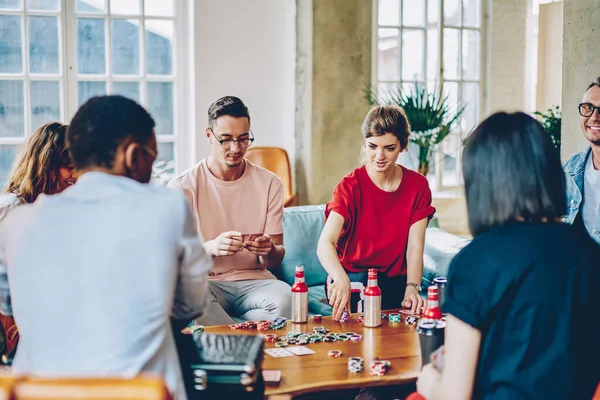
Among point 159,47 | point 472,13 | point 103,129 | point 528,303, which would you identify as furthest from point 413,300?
point 472,13

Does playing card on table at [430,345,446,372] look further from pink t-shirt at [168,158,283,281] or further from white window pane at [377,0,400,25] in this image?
white window pane at [377,0,400,25]

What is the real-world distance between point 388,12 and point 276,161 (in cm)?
185

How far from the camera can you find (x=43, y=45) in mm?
6129

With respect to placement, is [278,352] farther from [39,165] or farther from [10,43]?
[10,43]

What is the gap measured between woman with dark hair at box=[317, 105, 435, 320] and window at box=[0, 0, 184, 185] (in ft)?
10.6

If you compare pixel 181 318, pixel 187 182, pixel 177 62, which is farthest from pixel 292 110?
pixel 181 318

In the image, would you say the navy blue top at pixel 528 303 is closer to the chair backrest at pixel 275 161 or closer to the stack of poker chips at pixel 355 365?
the stack of poker chips at pixel 355 365

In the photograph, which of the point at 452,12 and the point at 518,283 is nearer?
the point at 518,283

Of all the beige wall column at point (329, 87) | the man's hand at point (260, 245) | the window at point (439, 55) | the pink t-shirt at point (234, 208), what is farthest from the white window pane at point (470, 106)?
the man's hand at point (260, 245)

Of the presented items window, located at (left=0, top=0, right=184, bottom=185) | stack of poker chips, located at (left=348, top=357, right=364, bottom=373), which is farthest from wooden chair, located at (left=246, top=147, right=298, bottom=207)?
stack of poker chips, located at (left=348, top=357, right=364, bottom=373)

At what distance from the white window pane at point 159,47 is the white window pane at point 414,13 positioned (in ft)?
7.05

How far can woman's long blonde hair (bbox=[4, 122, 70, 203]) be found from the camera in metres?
2.95

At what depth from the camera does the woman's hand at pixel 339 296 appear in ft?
10.2

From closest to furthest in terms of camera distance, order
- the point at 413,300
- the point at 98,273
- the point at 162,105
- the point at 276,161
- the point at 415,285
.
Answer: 1. the point at 98,273
2. the point at 413,300
3. the point at 415,285
4. the point at 276,161
5. the point at 162,105
